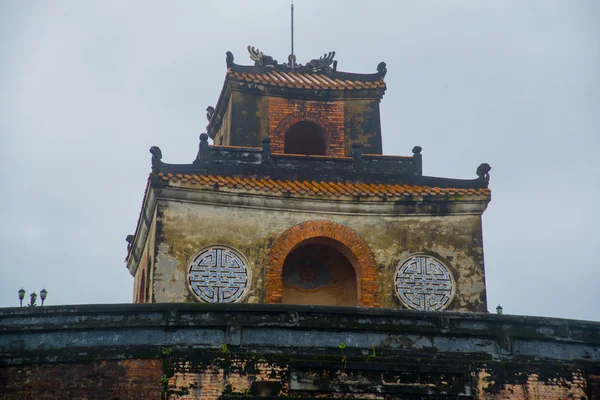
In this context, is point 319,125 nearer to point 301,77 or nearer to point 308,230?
point 301,77

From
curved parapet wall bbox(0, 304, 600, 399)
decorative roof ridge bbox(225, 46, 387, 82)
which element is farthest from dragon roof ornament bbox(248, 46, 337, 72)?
curved parapet wall bbox(0, 304, 600, 399)

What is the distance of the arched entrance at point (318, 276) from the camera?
2358 centimetres

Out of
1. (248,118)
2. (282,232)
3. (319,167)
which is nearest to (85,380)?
(282,232)

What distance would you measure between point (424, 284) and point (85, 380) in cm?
923

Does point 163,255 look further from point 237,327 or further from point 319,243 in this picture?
point 237,327

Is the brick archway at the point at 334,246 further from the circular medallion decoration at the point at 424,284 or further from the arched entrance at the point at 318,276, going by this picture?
the circular medallion decoration at the point at 424,284

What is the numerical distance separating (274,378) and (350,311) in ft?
5.46

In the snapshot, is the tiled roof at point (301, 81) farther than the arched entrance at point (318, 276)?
Yes

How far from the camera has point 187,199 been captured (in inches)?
888

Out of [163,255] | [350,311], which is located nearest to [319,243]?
[163,255]

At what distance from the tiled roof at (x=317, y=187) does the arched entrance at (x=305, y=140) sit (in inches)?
107

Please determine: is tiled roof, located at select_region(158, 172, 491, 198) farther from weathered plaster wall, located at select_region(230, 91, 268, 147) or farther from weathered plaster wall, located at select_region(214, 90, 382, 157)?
weathered plaster wall, located at select_region(230, 91, 268, 147)

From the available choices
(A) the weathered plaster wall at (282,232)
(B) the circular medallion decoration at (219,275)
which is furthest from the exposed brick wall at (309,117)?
(B) the circular medallion decoration at (219,275)

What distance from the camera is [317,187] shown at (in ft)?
76.4
